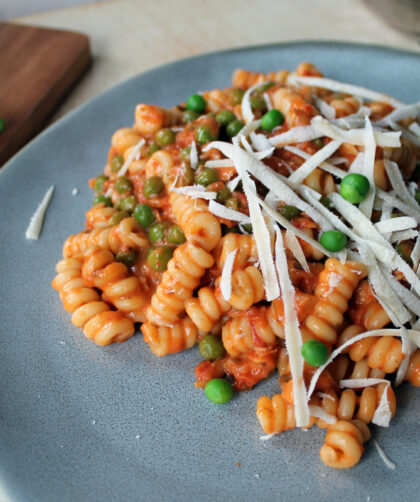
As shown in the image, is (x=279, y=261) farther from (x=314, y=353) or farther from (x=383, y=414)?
(x=383, y=414)

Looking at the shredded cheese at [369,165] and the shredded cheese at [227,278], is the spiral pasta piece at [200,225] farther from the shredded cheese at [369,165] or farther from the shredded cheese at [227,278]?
the shredded cheese at [369,165]

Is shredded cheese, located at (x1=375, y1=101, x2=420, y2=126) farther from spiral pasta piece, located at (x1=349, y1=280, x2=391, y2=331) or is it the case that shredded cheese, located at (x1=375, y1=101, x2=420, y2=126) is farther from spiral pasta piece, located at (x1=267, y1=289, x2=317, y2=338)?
spiral pasta piece, located at (x1=267, y1=289, x2=317, y2=338)

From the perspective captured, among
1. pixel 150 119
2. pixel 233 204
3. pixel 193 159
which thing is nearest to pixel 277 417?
pixel 233 204

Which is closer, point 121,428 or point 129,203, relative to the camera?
point 121,428

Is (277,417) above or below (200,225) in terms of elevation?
below

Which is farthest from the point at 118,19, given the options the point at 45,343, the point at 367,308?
the point at 367,308

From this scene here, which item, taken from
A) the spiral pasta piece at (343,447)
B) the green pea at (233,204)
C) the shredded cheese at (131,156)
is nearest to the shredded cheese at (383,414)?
the spiral pasta piece at (343,447)

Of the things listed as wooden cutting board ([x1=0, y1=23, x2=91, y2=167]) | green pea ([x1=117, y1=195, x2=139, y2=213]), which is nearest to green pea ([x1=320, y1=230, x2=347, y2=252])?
green pea ([x1=117, y1=195, x2=139, y2=213])
